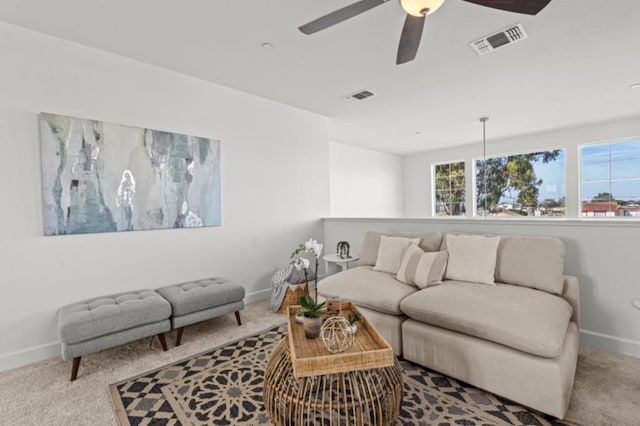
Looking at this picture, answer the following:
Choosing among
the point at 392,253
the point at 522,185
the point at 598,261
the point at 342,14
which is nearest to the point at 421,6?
the point at 342,14

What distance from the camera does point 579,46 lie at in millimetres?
2861

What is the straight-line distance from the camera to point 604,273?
8.36 ft

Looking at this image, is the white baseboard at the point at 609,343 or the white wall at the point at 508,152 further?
the white wall at the point at 508,152

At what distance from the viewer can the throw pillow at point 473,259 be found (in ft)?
8.64

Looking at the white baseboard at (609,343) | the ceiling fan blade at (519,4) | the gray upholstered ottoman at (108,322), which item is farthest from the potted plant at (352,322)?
the white baseboard at (609,343)

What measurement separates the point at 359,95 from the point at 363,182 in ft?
10.7

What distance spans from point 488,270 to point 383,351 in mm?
1613

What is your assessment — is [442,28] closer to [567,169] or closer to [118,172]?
[118,172]

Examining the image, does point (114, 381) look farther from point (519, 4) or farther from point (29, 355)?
point (519, 4)

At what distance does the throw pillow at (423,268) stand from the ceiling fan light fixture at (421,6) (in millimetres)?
1898

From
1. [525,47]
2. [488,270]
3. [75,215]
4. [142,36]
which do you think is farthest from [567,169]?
[75,215]

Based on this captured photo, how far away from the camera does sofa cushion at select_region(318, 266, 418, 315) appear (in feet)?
8.25

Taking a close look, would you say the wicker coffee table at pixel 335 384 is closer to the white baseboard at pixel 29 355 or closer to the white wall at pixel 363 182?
the white baseboard at pixel 29 355

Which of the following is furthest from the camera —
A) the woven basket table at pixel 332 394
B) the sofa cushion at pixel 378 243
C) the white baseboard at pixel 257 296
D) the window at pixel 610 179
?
the window at pixel 610 179
